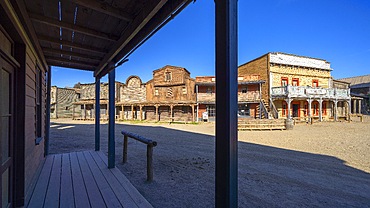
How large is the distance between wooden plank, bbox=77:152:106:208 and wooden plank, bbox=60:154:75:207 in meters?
0.24

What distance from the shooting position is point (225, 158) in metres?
1.19

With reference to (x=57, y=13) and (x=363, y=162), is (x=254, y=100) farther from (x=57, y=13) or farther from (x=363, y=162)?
(x=57, y=13)

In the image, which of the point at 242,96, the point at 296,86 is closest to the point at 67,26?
the point at 242,96

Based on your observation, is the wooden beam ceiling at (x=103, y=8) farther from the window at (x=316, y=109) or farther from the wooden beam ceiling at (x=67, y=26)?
the window at (x=316, y=109)

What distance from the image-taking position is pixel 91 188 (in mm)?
3064

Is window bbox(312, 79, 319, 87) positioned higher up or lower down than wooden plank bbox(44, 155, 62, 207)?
higher up

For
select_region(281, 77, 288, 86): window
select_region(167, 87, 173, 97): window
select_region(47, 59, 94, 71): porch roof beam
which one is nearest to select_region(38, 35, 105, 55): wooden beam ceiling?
select_region(47, 59, 94, 71): porch roof beam

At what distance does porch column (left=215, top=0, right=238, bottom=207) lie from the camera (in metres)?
1.18

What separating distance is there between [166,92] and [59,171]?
18.6m

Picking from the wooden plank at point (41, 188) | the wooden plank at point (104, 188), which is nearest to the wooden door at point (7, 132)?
the wooden plank at point (41, 188)

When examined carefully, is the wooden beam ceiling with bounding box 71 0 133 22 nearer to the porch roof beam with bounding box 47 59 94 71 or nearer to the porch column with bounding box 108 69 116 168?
the porch column with bounding box 108 69 116 168

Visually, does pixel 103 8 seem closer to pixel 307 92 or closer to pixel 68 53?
pixel 68 53

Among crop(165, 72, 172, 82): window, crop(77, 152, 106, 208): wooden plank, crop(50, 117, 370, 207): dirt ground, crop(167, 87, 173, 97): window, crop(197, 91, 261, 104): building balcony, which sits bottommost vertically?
crop(50, 117, 370, 207): dirt ground

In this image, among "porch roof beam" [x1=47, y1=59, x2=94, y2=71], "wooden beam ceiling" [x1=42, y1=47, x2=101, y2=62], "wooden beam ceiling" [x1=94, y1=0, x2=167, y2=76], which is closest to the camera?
"wooden beam ceiling" [x1=94, y1=0, x2=167, y2=76]
